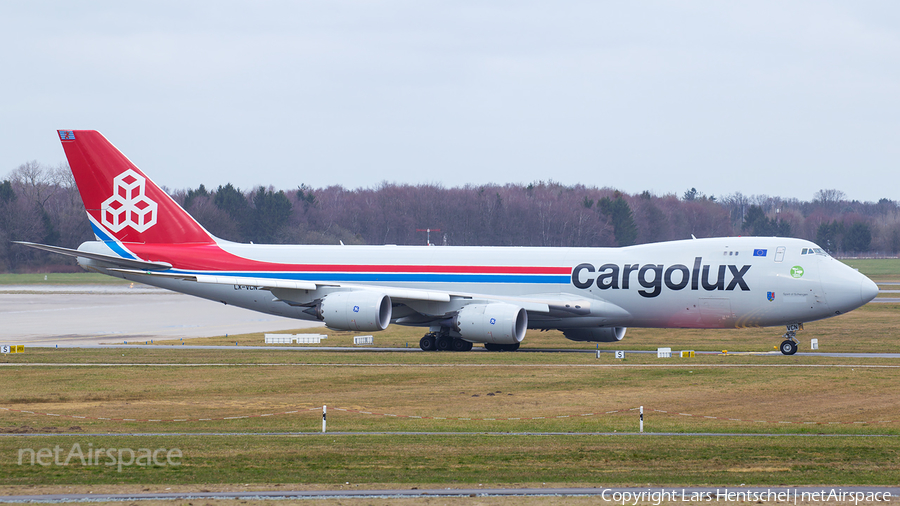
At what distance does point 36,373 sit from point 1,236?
312 feet

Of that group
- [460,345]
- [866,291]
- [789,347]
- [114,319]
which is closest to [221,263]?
[460,345]

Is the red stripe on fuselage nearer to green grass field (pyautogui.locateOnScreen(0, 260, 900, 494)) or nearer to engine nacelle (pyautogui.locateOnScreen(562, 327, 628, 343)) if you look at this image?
green grass field (pyautogui.locateOnScreen(0, 260, 900, 494))

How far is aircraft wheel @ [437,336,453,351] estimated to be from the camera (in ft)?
125

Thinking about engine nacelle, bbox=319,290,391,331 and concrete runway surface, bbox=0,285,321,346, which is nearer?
engine nacelle, bbox=319,290,391,331

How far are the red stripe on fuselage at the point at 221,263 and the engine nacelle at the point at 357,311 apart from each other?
9.09ft

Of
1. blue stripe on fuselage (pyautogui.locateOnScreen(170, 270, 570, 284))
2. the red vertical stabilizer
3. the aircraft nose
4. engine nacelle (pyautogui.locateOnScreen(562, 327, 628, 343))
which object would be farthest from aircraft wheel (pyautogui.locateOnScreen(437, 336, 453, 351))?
the aircraft nose

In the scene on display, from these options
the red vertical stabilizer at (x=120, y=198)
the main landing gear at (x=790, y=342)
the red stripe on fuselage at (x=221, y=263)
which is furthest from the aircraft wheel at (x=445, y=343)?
the main landing gear at (x=790, y=342)

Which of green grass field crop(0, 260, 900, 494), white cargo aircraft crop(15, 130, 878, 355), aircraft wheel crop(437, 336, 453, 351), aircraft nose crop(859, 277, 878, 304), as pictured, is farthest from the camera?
aircraft wheel crop(437, 336, 453, 351)

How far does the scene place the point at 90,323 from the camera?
50812 mm

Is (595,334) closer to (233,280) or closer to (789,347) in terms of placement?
(789,347)

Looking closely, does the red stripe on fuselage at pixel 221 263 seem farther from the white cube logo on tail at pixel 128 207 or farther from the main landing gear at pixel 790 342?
the main landing gear at pixel 790 342

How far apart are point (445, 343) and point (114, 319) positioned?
2407 centimetres

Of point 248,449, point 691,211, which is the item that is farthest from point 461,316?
point 691,211

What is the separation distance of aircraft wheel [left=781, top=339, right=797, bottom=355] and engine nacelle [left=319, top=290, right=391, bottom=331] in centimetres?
1471
